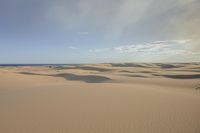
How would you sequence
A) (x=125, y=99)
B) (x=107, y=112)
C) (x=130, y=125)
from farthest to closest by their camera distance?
(x=125, y=99)
(x=107, y=112)
(x=130, y=125)

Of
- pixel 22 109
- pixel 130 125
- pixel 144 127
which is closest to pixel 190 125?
pixel 144 127

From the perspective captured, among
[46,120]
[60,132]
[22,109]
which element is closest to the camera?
[60,132]

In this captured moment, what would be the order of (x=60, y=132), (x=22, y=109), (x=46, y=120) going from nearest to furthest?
(x=60, y=132) → (x=46, y=120) → (x=22, y=109)

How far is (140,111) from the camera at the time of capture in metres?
5.50

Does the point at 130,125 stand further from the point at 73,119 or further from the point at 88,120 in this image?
the point at 73,119

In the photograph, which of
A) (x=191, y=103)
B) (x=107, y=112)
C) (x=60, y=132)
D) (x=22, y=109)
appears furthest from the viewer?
(x=191, y=103)

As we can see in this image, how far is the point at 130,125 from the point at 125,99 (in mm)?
2650

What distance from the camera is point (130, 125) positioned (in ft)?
14.4

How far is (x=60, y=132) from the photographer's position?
405 cm

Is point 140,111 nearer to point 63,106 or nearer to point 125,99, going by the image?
point 125,99

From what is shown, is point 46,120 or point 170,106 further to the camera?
point 170,106

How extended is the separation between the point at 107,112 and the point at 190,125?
2.25 m

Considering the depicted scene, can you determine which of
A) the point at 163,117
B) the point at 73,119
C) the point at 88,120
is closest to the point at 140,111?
the point at 163,117

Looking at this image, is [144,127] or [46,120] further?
[46,120]
